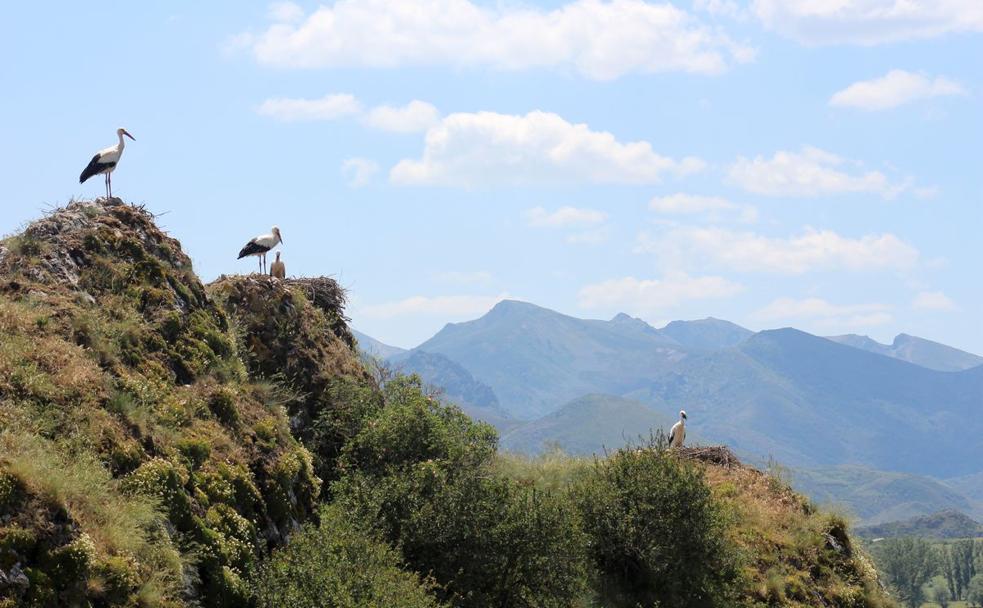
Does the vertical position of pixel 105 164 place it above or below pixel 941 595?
above

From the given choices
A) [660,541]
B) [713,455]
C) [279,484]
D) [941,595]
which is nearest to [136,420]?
[279,484]

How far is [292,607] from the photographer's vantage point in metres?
15.9

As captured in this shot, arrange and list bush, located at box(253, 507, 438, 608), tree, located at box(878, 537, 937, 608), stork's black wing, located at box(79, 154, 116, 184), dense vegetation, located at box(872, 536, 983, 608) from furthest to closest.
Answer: dense vegetation, located at box(872, 536, 983, 608)
tree, located at box(878, 537, 937, 608)
stork's black wing, located at box(79, 154, 116, 184)
bush, located at box(253, 507, 438, 608)

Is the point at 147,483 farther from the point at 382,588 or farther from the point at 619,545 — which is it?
the point at 619,545

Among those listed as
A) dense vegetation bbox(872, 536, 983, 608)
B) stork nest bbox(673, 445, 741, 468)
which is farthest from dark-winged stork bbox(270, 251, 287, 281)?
dense vegetation bbox(872, 536, 983, 608)

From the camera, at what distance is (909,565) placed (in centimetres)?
17638

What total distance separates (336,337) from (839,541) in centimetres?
1864

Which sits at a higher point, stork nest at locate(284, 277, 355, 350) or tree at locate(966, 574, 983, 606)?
stork nest at locate(284, 277, 355, 350)

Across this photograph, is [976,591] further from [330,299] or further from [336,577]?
[336,577]

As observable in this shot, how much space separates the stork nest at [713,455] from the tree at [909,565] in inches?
6017

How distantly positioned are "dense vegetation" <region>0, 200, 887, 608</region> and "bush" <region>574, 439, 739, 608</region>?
0.20 feet

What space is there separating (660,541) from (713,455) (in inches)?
401

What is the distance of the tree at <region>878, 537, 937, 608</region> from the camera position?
6819 inches

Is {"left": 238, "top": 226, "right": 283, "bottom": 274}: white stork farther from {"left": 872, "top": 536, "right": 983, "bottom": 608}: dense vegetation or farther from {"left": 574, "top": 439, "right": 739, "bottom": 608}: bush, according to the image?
{"left": 872, "top": 536, "right": 983, "bottom": 608}: dense vegetation
